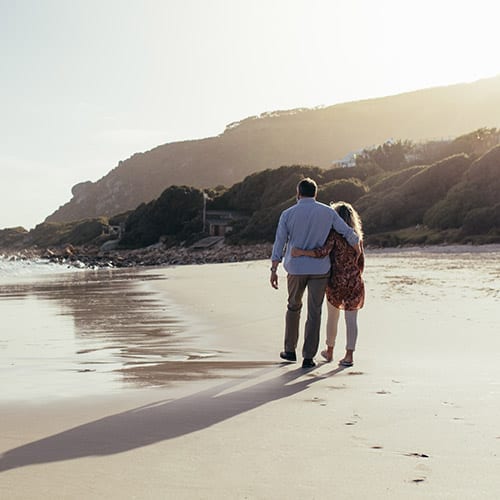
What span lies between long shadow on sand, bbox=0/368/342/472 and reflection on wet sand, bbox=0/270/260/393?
73 cm

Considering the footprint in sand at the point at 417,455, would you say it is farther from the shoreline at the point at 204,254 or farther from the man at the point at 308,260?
the shoreline at the point at 204,254

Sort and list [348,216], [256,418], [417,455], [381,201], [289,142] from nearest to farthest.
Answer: [417,455]
[256,418]
[348,216]
[381,201]
[289,142]

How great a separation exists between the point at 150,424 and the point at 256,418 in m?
0.61

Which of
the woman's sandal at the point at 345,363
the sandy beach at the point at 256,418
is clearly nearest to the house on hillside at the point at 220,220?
the sandy beach at the point at 256,418

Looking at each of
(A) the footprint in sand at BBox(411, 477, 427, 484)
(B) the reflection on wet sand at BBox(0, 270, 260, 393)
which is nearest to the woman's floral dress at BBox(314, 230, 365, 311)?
(B) the reflection on wet sand at BBox(0, 270, 260, 393)

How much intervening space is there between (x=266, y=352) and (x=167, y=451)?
3.54 m

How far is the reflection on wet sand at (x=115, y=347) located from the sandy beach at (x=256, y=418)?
0.09ft

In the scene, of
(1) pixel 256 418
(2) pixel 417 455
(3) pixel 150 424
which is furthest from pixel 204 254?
(2) pixel 417 455

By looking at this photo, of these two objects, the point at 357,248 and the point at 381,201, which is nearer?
the point at 357,248

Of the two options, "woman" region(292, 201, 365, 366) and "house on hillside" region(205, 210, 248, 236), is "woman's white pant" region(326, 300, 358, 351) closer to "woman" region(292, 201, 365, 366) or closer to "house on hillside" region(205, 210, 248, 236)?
"woman" region(292, 201, 365, 366)

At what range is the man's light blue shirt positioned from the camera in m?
6.21

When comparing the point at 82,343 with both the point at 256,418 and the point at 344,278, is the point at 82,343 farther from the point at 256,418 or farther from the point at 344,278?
the point at 256,418

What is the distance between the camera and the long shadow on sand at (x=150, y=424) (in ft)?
11.1

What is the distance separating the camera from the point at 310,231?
6.24m
